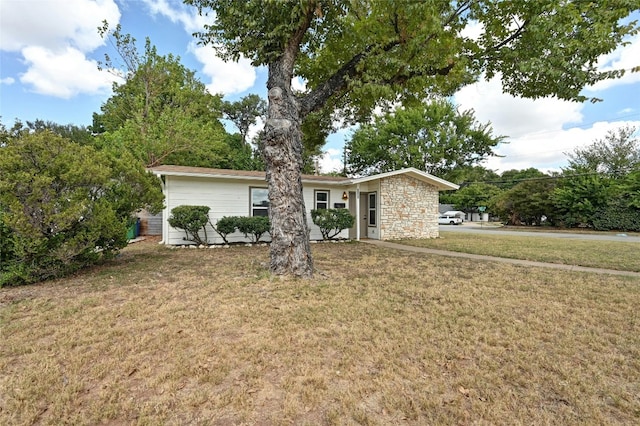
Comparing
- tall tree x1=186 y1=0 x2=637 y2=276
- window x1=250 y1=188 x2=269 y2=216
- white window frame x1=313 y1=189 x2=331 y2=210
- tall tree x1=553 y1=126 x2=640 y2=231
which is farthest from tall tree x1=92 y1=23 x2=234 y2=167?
tall tree x1=553 y1=126 x2=640 y2=231

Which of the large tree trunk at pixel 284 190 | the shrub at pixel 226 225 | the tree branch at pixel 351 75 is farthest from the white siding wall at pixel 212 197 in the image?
the large tree trunk at pixel 284 190

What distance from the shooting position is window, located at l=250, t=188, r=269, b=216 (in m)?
11.4

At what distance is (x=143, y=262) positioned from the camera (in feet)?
23.7

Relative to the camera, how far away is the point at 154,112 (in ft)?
60.5

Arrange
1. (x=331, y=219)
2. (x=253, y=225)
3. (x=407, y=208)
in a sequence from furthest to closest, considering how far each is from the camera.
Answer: (x=407, y=208), (x=331, y=219), (x=253, y=225)

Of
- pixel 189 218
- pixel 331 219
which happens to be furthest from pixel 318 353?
pixel 331 219

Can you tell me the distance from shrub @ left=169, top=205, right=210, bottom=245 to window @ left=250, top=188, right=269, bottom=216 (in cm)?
185

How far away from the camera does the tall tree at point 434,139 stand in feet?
87.1

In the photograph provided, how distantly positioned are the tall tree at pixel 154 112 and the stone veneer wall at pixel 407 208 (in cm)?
1039

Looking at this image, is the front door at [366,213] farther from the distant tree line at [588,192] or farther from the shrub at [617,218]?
the shrub at [617,218]

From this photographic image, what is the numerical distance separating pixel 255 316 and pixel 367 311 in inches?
53.9

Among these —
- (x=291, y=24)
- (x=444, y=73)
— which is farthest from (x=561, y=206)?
(x=291, y=24)

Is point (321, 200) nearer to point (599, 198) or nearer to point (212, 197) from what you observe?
point (212, 197)

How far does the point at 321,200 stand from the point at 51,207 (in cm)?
875
